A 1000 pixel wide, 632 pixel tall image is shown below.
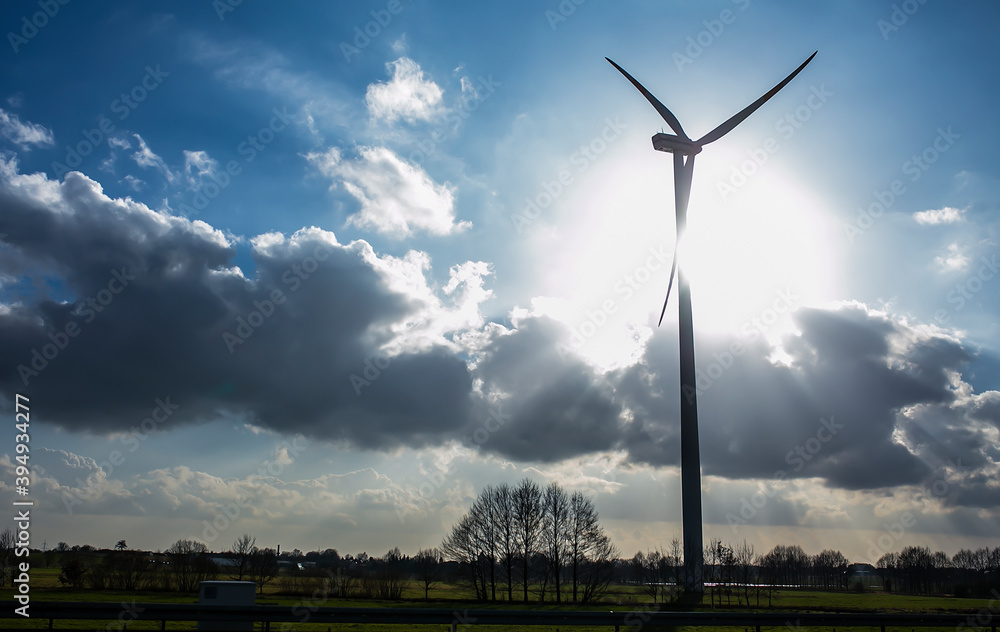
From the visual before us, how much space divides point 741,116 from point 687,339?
730 inches

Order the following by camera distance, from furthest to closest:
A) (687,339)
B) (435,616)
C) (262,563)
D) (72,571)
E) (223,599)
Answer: (262,563) → (72,571) → (687,339) → (435,616) → (223,599)

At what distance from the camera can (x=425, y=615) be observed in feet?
50.1

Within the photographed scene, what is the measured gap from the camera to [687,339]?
38.6m

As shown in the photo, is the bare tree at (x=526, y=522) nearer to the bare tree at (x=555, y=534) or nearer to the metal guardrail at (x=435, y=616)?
the bare tree at (x=555, y=534)

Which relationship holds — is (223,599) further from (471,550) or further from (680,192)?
(471,550)

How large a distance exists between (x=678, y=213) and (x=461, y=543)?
65521 millimetres

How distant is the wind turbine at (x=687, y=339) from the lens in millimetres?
33781

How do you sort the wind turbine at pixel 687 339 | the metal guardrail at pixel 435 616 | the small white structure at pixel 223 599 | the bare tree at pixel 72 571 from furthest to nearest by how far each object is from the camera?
the bare tree at pixel 72 571, the wind turbine at pixel 687 339, the small white structure at pixel 223 599, the metal guardrail at pixel 435 616

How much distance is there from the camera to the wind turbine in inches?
1330

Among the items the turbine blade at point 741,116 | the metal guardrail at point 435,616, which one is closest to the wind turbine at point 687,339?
the turbine blade at point 741,116

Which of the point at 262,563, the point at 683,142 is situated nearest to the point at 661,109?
the point at 683,142

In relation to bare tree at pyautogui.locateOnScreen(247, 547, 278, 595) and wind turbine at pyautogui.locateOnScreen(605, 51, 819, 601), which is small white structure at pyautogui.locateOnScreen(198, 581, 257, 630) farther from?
bare tree at pyautogui.locateOnScreen(247, 547, 278, 595)

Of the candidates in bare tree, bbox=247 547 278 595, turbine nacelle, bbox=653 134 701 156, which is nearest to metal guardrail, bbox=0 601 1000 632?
turbine nacelle, bbox=653 134 701 156

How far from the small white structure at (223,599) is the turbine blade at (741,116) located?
42.6m
